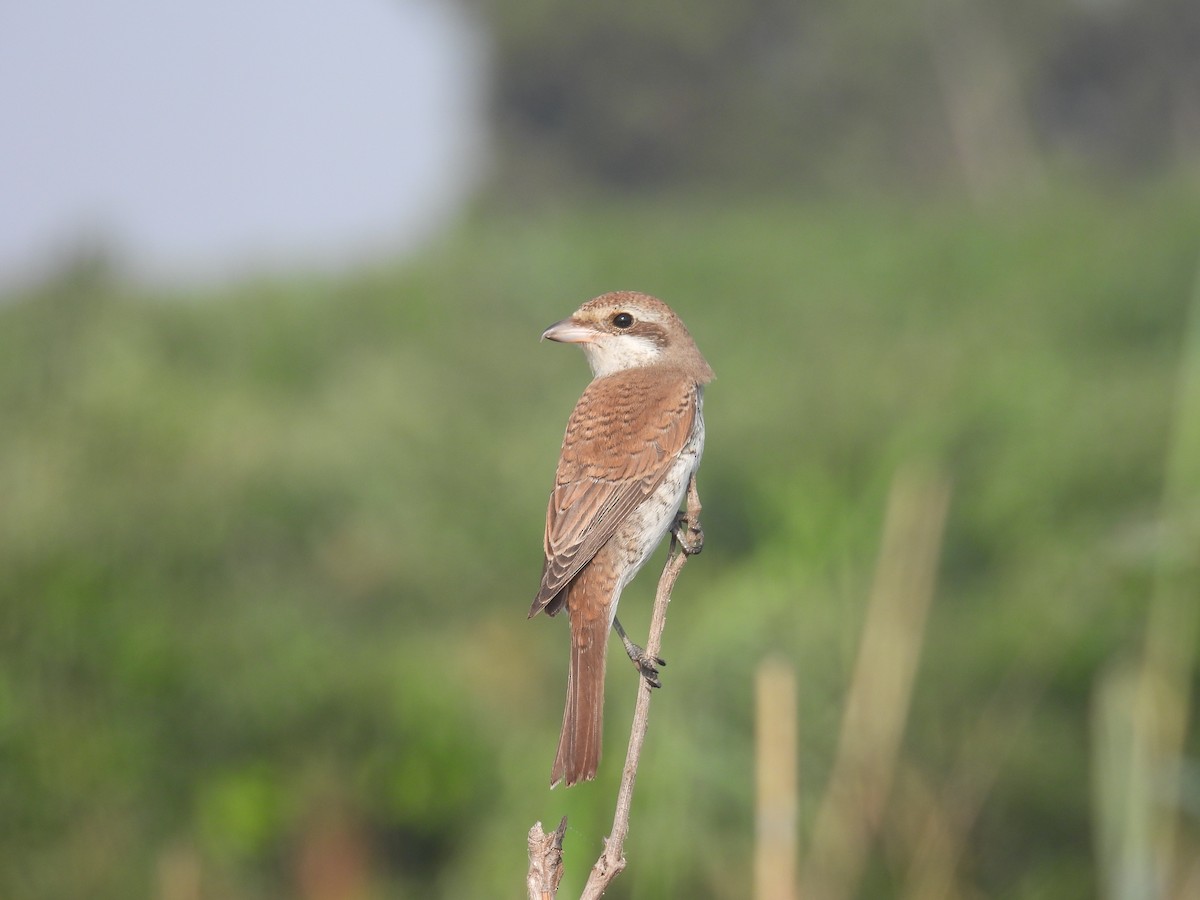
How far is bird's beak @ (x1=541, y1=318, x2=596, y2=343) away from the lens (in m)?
3.12

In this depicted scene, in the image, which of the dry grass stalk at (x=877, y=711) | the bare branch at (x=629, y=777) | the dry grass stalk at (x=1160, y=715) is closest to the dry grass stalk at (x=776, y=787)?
the dry grass stalk at (x=1160, y=715)

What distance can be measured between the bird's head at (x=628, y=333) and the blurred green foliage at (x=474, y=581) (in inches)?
34.5

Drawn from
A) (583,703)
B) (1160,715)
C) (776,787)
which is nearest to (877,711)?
(1160,715)

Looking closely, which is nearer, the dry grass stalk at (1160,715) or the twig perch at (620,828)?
the twig perch at (620,828)

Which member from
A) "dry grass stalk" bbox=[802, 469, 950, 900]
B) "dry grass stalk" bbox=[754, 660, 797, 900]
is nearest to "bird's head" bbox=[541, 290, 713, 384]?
"dry grass stalk" bbox=[754, 660, 797, 900]

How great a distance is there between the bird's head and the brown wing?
0.22 m

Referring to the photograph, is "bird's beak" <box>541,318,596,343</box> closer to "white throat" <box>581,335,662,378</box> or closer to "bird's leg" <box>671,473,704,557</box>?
"white throat" <box>581,335,662,378</box>

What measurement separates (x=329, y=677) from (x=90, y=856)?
1.26 metres

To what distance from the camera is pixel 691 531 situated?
262 cm

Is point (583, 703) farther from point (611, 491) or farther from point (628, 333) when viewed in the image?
point (628, 333)

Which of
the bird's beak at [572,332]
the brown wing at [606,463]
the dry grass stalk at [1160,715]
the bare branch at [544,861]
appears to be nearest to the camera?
the bare branch at [544,861]

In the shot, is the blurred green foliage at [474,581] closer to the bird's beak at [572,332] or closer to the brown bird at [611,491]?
the brown bird at [611,491]

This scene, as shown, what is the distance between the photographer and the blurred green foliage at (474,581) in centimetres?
515

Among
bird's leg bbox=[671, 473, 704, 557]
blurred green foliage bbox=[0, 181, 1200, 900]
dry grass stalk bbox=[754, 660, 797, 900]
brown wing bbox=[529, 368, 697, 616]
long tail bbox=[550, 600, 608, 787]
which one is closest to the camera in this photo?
long tail bbox=[550, 600, 608, 787]
